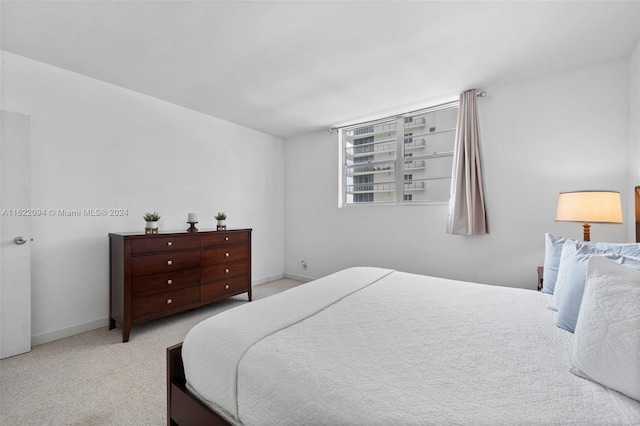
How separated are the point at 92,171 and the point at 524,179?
4.51m

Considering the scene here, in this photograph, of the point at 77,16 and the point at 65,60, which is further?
the point at 65,60

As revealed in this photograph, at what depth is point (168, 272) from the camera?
2.87m

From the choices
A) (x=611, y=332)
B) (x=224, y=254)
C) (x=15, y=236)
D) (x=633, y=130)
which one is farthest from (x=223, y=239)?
(x=633, y=130)

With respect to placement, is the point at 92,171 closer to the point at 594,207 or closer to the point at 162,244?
the point at 162,244

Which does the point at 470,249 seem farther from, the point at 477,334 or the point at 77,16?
the point at 77,16

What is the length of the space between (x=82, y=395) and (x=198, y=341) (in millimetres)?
1233

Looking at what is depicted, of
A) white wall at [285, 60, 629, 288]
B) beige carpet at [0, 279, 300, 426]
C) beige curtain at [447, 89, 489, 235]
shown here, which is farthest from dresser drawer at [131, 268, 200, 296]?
beige curtain at [447, 89, 489, 235]

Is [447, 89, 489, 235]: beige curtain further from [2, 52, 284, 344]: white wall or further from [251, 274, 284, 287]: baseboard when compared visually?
[2, 52, 284, 344]: white wall

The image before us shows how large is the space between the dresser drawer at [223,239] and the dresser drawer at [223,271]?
27 centimetres

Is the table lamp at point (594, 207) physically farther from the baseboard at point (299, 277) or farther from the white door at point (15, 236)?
the white door at point (15, 236)

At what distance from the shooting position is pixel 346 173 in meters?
4.43

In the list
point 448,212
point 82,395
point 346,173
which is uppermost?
point 346,173

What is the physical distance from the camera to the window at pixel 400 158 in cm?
360

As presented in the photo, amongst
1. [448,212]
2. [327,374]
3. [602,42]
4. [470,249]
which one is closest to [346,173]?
[448,212]
